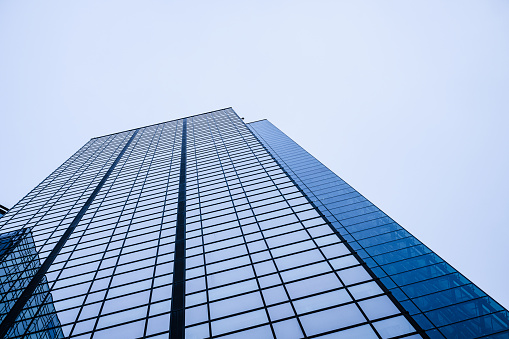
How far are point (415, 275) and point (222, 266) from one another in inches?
563

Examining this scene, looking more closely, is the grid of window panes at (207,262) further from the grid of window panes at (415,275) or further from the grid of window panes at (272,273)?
the grid of window panes at (415,275)

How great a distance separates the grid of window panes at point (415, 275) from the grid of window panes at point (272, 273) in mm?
6985

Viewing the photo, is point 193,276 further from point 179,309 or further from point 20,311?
point 20,311

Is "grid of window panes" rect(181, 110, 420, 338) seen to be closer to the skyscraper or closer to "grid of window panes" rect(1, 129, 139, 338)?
the skyscraper

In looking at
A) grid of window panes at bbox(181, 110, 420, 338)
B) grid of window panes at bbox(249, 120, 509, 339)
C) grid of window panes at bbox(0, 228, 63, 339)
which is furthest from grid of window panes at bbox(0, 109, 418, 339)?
grid of window panes at bbox(249, 120, 509, 339)

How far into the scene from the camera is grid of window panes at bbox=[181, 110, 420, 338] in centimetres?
1491

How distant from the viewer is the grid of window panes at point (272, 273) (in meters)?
14.9

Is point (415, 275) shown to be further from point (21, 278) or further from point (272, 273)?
point (21, 278)

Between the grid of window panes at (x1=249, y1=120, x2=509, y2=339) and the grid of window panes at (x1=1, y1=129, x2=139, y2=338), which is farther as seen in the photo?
the grid of window panes at (x1=1, y1=129, x2=139, y2=338)

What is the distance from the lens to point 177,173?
40.0 meters

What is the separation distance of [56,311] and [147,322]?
6.20m

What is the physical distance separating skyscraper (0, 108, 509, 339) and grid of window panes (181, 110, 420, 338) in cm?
7

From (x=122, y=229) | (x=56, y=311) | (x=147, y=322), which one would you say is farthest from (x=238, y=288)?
(x=122, y=229)

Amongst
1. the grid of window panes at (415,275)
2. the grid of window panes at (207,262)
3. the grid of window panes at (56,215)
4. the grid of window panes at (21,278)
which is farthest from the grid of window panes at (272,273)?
the grid of window panes at (56,215)
